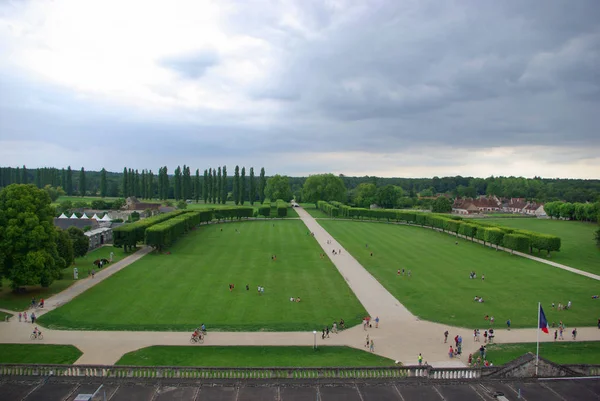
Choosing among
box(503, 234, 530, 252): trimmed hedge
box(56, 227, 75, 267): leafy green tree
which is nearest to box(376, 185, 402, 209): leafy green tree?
box(503, 234, 530, 252): trimmed hedge

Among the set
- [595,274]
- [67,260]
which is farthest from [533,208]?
[67,260]

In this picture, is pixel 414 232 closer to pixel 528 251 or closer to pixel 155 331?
pixel 528 251

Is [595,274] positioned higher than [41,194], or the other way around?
[41,194]

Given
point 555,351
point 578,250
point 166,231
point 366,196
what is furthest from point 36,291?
point 366,196

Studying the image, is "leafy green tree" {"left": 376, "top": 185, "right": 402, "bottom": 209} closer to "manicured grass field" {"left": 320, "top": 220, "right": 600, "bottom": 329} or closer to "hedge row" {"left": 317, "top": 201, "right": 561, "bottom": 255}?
"hedge row" {"left": 317, "top": 201, "right": 561, "bottom": 255}

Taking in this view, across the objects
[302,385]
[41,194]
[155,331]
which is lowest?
[155,331]
